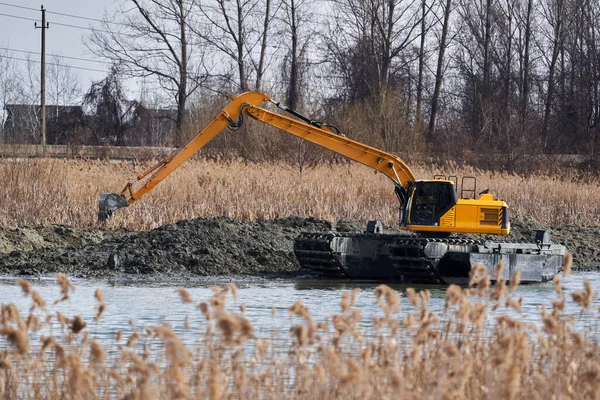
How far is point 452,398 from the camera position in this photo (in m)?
5.44

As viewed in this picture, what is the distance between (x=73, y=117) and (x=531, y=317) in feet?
164

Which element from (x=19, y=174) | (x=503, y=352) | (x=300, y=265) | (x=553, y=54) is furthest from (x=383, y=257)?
(x=553, y=54)

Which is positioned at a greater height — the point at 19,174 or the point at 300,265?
the point at 19,174

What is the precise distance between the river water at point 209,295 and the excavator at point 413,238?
1.12 ft

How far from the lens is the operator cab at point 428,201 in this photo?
17078 mm

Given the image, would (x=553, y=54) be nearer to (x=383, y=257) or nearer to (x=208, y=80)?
Result: (x=208, y=80)

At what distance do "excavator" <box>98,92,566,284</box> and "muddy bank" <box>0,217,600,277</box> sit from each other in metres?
0.90

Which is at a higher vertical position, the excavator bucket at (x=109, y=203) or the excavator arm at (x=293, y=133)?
the excavator arm at (x=293, y=133)

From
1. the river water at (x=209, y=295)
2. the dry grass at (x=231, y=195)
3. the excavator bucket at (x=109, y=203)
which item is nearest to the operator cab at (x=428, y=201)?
the river water at (x=209, y=295)

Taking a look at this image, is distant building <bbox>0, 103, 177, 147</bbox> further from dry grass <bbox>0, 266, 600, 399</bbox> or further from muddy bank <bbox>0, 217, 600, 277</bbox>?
dry grass <bbox>0, 266, 600, 399</bbox>

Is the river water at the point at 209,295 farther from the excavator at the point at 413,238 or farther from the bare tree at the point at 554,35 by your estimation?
the bare tree at the point at 554,35

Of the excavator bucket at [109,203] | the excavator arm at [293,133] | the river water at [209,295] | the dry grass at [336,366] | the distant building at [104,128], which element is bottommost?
the river water at [209,295]

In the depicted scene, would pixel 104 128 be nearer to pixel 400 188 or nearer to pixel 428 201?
pixel 400 188

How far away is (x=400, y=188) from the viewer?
18.0m
